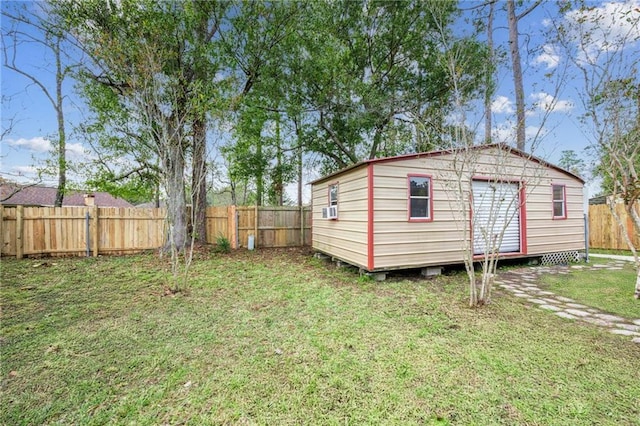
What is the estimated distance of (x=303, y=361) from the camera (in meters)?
2.65

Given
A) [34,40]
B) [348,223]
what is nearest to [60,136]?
[34,40]

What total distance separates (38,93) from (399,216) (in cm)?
1406

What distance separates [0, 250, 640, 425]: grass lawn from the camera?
200 centimetres

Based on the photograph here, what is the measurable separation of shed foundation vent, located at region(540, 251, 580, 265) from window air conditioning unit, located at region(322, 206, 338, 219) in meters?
5.80

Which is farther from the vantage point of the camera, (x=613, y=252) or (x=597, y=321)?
(x=613, y=252)

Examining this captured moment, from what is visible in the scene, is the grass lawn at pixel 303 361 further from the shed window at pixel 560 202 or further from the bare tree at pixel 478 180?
the shed window at pixel 560 202

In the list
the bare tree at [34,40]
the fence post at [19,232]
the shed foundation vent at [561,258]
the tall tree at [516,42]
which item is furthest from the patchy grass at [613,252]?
the fence post at [19,232]

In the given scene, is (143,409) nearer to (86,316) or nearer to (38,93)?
(86,316)

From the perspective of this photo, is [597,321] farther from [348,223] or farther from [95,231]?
[95,231]

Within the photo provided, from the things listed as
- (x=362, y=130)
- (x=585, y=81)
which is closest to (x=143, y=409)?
(x=585, y=81)

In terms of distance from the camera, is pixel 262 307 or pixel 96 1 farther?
pixel 96 1

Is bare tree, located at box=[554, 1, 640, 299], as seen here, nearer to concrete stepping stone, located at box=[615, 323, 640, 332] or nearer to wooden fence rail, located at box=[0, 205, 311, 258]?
concrete stepping stone, located at box=[615, 323, 640, 332]

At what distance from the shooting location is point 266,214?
35.3ft

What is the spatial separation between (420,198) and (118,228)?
8.97 m
